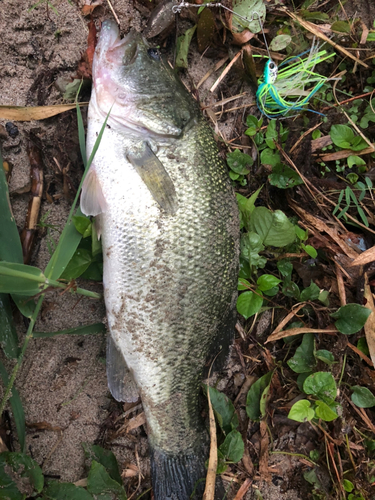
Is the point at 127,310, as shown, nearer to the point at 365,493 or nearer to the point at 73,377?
the point at 73,377

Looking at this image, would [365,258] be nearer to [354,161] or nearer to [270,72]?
[354,161]

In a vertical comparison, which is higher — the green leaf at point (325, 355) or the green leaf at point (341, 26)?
the green leaf at point (341, 26)

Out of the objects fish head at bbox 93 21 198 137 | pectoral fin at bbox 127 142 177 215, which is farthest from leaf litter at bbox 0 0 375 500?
pectoral fin at bbox 127 142 177 215

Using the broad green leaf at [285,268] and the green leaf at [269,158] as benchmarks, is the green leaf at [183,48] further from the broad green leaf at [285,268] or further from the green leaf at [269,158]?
the broad green leaf at [285,268]

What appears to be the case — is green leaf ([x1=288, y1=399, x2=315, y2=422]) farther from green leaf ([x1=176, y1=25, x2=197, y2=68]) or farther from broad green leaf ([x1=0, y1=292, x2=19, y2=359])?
green leaf ([x1=176, y1=25, x2=197, y2=68])

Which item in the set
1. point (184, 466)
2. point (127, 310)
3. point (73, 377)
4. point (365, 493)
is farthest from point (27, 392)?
point (365, 493)

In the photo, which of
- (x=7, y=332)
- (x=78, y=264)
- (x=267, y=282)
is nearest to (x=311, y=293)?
(x=267, y=282)

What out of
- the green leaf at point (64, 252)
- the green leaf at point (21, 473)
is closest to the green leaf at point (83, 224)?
the green leaf at point (64, 252)
